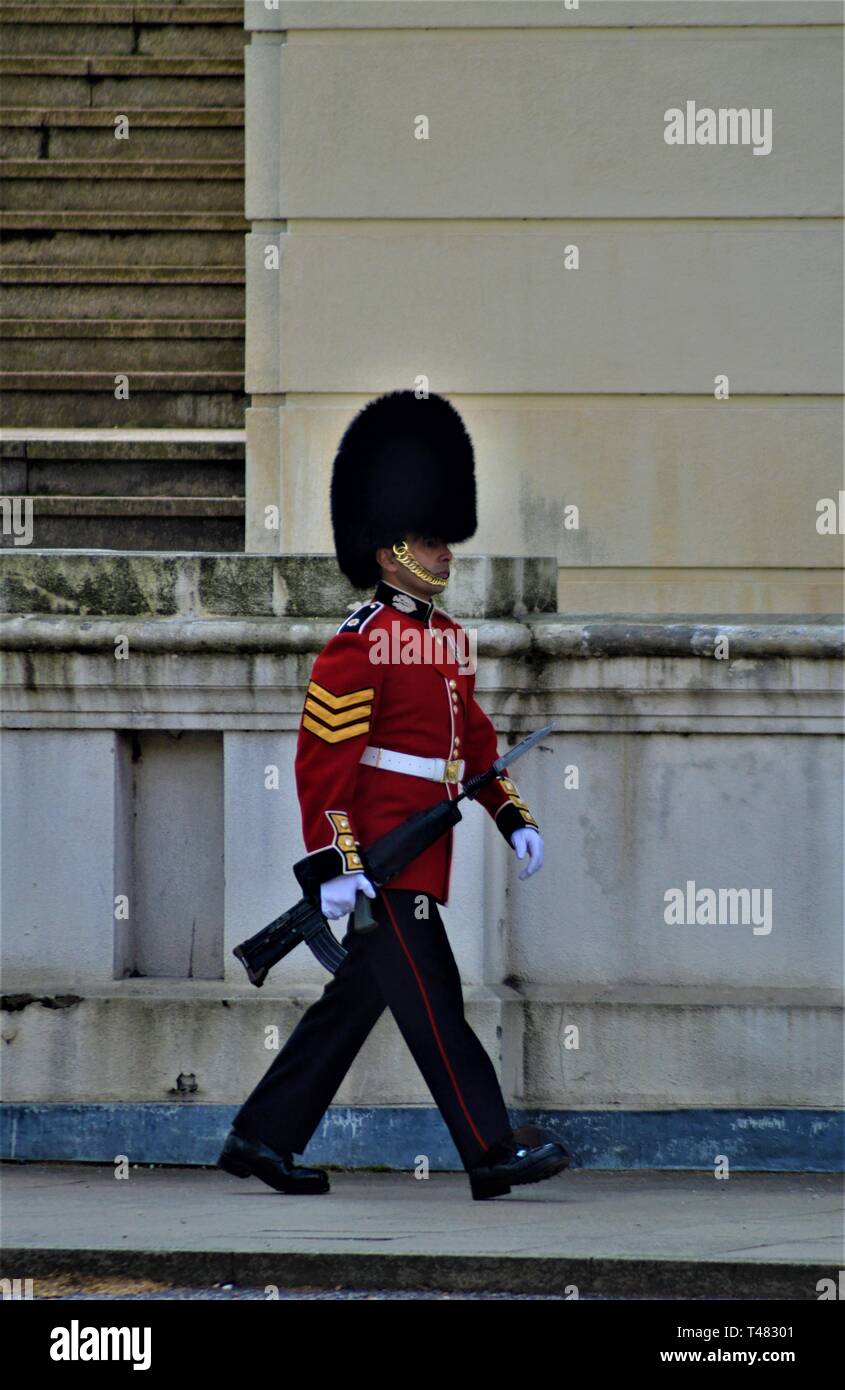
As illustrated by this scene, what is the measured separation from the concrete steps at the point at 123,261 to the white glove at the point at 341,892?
3477 millimetres

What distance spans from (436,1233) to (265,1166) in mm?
630

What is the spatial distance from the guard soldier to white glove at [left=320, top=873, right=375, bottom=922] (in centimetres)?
23

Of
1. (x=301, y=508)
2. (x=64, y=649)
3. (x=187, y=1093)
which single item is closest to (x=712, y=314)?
(x=301, y=508)

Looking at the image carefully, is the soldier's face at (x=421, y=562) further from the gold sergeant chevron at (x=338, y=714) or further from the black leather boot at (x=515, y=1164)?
the black leather boot at (x=515, y=1164)

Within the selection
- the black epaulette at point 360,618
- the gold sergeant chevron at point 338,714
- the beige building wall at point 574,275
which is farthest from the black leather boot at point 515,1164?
the beige building wall at point 574,275

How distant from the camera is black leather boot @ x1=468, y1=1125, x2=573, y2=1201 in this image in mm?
5863

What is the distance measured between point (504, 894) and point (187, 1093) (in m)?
1.19

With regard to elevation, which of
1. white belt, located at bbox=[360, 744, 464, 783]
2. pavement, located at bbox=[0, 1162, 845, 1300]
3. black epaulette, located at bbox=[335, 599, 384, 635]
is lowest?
pavement, located at bbox=[0, 1162, 845, 1300]

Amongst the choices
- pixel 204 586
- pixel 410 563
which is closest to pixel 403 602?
pixel 410 563

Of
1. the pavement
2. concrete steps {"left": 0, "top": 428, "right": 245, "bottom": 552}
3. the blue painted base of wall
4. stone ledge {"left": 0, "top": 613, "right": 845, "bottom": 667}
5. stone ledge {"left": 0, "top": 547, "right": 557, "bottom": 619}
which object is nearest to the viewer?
the pavement

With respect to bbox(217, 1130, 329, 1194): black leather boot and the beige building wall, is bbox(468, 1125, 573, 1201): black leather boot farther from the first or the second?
the beige building wall

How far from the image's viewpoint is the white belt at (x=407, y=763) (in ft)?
19.1

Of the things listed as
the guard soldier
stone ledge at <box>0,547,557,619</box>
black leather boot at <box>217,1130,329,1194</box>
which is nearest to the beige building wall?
stone ledge at <box>0,547,557,619</box>
